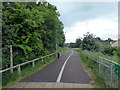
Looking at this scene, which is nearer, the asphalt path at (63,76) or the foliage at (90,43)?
the asphalt path at (63,76)

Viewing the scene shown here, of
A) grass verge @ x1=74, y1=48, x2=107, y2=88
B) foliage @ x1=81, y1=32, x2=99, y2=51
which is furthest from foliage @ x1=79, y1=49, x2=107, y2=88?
foliage @ x1=81, y1=32, x2=99, y2=51

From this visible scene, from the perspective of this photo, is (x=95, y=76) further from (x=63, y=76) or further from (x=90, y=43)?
(x=90, y=43)

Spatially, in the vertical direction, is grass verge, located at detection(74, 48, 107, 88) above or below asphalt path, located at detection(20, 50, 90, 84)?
above

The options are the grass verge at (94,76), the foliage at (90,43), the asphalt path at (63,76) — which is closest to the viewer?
the grass verge at (94,76)

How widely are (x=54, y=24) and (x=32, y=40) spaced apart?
25.3 ft

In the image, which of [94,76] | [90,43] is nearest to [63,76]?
[94,76]

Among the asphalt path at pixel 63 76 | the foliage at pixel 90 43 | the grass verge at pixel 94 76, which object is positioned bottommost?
the asphalt path at pixel 63 76

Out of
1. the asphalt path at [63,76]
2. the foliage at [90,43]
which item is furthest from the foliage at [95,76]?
the foliage at [90,43]

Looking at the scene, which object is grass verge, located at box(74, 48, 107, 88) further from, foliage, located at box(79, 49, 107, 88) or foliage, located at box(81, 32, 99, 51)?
foliage, located at box(81, 32, 99, 51)

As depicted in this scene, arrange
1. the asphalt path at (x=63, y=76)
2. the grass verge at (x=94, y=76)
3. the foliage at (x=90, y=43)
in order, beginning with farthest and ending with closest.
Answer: the foliage at (x=90, y=43), the asphalt path at (x=63, y=76), the grass verge at (x=94, y=76)

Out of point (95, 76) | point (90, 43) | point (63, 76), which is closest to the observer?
point (95, 76)

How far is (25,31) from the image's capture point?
8.05 m

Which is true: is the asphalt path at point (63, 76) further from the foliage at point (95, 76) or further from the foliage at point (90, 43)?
the foliage at point (90, 43)

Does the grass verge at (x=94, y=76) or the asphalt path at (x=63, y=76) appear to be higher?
the grass verge at (x=94, y=76)
